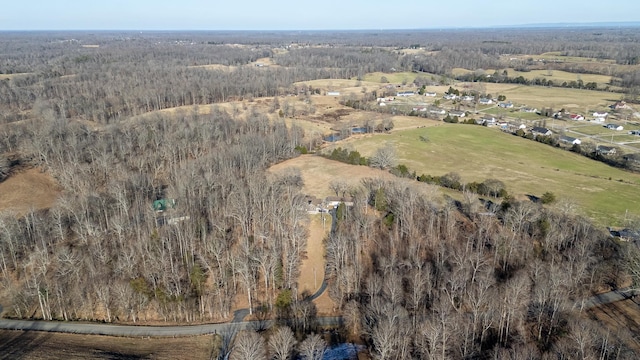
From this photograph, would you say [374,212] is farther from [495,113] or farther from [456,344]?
[495,113]

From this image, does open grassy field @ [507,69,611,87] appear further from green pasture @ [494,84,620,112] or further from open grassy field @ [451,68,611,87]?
green pasture @ [494,84,620,112]

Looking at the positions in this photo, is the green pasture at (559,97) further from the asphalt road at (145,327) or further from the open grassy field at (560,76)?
the asphalt road at (145,327)

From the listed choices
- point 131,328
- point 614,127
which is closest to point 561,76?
point 614,127

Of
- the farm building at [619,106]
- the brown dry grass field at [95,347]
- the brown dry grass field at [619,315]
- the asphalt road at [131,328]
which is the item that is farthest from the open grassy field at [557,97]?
the brown dry grass field at [95,347]

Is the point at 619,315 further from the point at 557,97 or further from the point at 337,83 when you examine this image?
the point at 337,83

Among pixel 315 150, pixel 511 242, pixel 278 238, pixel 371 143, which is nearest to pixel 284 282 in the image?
pixel 278 238

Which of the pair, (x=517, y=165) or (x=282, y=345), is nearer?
(x=282, y=345)

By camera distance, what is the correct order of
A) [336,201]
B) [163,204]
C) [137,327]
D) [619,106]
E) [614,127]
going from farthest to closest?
[619,106] < [614,127] < [336,201] < [163,204] < [137,327]
